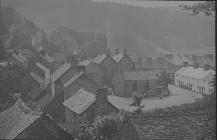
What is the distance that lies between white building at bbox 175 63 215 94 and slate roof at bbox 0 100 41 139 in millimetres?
25603

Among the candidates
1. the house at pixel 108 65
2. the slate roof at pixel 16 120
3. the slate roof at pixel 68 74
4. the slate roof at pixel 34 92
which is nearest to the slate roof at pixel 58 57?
the house at pixel 108 65

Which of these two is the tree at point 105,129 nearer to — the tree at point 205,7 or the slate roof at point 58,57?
the tree at point 205,7

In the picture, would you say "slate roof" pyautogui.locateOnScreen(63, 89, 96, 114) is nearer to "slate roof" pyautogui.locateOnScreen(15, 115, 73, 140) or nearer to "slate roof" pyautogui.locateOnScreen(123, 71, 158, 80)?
"slate roof" pyautogui.locateOnScreen(15, 115, 73, 140)

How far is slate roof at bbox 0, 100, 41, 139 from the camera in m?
13.8

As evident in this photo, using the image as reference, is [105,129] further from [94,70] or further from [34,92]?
[94,70]

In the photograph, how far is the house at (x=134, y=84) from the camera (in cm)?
4066

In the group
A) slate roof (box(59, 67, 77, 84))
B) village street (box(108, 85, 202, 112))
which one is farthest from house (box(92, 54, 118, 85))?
slate roof (box(59, 67, 77, 84))

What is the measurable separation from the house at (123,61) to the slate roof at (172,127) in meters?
34.2

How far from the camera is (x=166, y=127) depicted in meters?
11.6

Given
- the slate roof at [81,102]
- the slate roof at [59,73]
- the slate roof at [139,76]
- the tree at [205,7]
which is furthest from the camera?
the slate roof at [139,76]

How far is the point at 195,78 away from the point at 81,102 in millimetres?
23018

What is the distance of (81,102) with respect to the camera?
24.7m

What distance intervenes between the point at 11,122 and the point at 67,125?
36.4 feet

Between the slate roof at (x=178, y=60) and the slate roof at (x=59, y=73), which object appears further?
the slate roof at (x=178, y=60)
